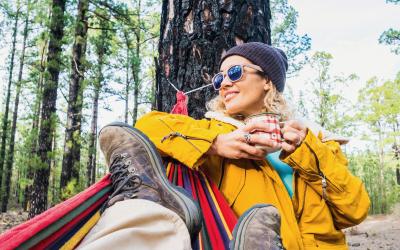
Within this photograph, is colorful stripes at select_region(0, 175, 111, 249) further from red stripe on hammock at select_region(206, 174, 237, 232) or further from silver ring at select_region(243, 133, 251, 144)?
silver ring at select_region(243, 133, 251, 144)

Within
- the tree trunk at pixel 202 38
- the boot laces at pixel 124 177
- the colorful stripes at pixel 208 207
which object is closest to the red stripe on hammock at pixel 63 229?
the boot laces at pixel 124 177

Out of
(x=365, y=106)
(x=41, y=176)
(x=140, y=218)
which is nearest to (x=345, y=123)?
(x=365, y=106)

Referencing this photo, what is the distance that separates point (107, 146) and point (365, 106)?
20466mm

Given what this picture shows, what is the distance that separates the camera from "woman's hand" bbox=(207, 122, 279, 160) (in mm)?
1521

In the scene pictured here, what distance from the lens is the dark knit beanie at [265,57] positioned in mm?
1875

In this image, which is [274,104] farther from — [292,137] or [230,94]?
[292,137]

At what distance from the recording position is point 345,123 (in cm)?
1898

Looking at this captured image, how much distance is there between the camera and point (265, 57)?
1882 mm

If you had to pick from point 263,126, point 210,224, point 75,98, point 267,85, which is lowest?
point 210,224

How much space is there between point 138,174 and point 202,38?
3.73ft

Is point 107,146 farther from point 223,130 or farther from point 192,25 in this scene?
point 192,25

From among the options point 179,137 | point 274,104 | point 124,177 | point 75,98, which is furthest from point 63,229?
point 75,98

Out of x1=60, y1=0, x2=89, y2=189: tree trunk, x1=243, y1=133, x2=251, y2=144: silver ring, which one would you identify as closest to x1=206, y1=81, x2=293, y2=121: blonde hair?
x1=243, y1=133, x2=251, y2=144: silver ring

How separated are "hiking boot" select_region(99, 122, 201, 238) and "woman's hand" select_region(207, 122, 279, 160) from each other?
345mm
